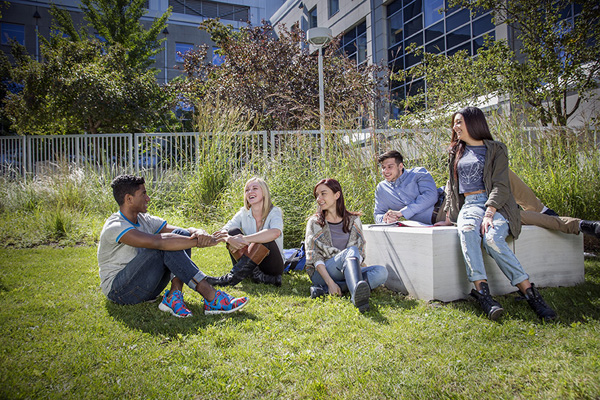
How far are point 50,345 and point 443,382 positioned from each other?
197 centimetres

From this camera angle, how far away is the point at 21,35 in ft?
60.2

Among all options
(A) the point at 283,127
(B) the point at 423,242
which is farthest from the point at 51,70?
(B) the point at 423,242

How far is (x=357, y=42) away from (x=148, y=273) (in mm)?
15801

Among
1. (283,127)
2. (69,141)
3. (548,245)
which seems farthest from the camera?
(283,127)

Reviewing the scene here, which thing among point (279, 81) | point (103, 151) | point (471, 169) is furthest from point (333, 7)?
point (471, 169)

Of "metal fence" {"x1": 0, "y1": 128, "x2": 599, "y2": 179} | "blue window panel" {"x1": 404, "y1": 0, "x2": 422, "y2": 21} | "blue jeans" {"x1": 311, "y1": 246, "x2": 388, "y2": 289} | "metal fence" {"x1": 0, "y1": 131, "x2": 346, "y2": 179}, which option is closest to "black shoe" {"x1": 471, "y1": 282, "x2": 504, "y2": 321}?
Answer: "blue jeans" {"x1": 311, "y1": 246, "x2": 388, "y2": 289}

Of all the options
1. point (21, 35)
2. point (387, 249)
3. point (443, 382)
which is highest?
point (21, 35)

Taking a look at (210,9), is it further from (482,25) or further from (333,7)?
(482,25)

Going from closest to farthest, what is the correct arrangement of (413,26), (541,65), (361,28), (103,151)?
(541,65), (103,151), (413,26), (361,28)

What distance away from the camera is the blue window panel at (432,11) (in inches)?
485

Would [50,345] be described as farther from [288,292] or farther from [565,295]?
[565,295]

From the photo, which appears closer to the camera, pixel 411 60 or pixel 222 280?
pixel 222 280

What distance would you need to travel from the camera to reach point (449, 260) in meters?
2.95

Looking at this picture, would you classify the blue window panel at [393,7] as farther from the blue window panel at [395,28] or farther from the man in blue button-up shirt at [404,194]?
the man in blue button-up shirt at [404,194]
